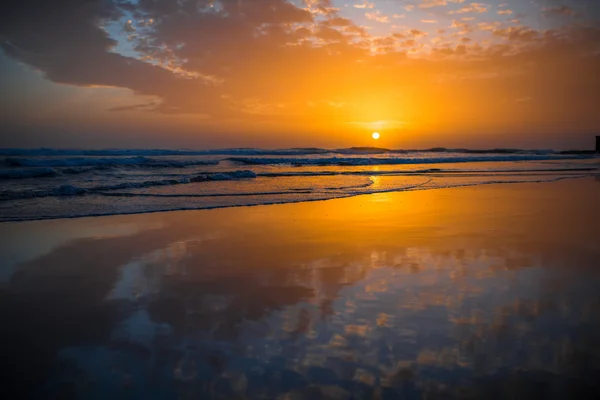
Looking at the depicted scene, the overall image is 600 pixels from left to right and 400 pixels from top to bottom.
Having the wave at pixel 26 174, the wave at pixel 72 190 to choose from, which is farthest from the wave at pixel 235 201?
the wave at pixel 26 174

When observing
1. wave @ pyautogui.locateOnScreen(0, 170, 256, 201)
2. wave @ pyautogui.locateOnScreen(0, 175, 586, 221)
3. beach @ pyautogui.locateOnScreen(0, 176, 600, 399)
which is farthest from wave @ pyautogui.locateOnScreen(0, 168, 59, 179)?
beach @ pyautogui.locateOnScreen(0, 176, 600, 399)

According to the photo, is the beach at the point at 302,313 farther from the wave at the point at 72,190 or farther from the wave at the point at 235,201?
the wave at the point at 72,190

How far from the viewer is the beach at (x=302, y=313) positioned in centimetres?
257

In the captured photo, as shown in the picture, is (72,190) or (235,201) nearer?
(235,201)

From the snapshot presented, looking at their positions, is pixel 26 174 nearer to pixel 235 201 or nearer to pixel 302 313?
pixel 235 201

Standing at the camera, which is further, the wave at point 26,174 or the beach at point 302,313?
the wave at point 26,174

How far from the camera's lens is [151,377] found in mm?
2615

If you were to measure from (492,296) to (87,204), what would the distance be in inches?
375

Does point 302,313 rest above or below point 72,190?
below

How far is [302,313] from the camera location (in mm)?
3576

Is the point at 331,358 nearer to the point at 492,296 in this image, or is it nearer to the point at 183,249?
the point at 492,296

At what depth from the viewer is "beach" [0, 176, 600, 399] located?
2.57 m

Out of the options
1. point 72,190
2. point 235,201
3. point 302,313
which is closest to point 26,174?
point 72,190

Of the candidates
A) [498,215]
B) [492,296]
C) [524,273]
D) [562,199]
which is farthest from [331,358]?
[562,199]
